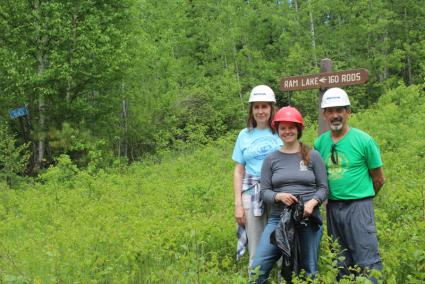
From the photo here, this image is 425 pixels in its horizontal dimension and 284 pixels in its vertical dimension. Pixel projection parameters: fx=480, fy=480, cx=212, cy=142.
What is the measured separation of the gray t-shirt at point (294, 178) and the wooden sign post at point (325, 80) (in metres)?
1.81

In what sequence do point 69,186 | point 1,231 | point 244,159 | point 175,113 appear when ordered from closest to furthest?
point 244,159 < point 1,231 < point 69,186 < point 175,113

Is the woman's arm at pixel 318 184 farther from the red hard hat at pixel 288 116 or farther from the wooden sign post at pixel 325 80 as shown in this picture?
the wooden sign post at pixel 325 80

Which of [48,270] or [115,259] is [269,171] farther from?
[48,270]

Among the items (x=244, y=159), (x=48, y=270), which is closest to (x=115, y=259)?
(x=48, y=270)

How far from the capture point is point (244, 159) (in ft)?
14.3

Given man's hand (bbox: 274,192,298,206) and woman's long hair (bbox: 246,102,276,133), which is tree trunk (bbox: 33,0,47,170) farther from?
man's hand (bbox: 274,192,298,206)

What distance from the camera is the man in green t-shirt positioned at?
379cm

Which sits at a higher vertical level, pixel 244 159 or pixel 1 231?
pixel 244 159

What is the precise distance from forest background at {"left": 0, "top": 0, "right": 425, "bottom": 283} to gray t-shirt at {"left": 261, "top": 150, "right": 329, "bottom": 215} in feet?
2.15

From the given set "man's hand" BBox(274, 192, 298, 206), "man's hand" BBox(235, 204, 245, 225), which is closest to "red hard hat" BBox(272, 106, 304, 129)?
"man's hand" BBox(274, 192, 298, 206)

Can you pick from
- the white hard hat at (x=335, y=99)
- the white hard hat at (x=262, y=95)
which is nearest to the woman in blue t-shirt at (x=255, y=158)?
the white hard hat at (x=262, y=95)

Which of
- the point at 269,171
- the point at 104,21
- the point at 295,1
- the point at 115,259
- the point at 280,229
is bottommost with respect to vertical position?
the point at 115,259

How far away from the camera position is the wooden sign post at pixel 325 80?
5.36 meters

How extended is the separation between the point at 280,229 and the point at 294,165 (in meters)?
0.52
